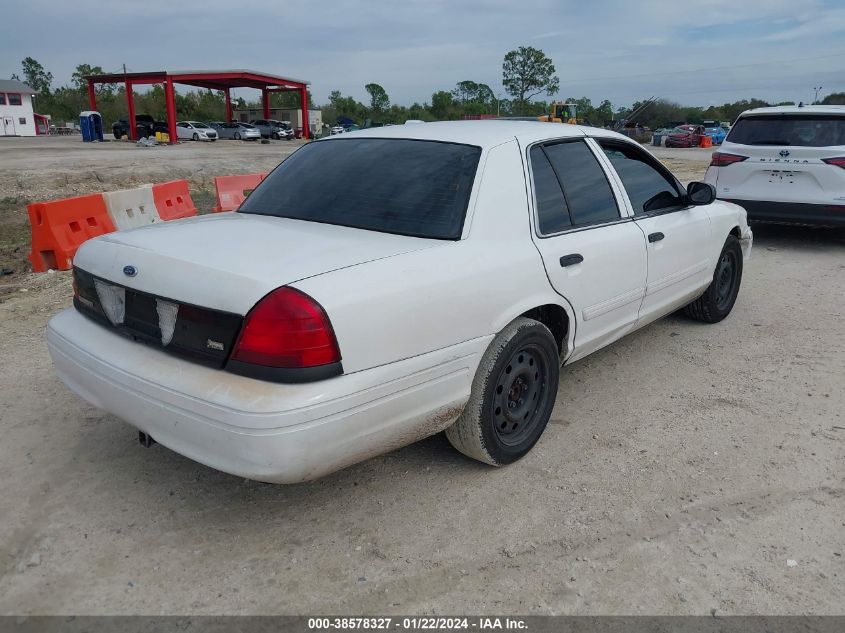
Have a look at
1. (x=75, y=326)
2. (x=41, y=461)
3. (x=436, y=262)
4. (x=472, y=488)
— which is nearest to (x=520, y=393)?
(x=472, y=488)

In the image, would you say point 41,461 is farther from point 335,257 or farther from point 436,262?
point 436,262

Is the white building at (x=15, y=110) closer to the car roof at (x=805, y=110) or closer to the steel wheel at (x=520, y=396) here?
the car roof at (x=805, y=110)

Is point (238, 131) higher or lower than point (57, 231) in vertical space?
higher

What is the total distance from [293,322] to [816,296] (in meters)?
5.82

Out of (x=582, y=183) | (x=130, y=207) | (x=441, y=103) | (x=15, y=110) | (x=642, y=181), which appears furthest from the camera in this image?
(x=441, y=103)

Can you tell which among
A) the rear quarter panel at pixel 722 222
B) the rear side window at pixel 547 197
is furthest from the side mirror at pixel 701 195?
the rear side window at pixel 547 197

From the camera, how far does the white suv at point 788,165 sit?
7.69 metres

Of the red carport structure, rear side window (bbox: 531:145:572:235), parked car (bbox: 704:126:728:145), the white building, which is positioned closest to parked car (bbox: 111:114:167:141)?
the red carport structure

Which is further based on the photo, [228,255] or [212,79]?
[212,79]

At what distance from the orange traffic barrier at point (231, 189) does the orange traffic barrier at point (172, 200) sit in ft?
1.34

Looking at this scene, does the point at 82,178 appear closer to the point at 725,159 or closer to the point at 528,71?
the point at 725,159

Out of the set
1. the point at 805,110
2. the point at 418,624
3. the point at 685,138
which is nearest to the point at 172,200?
the point at 418,624

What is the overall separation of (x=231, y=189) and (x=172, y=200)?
0.82m

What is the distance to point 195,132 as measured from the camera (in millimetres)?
39969
